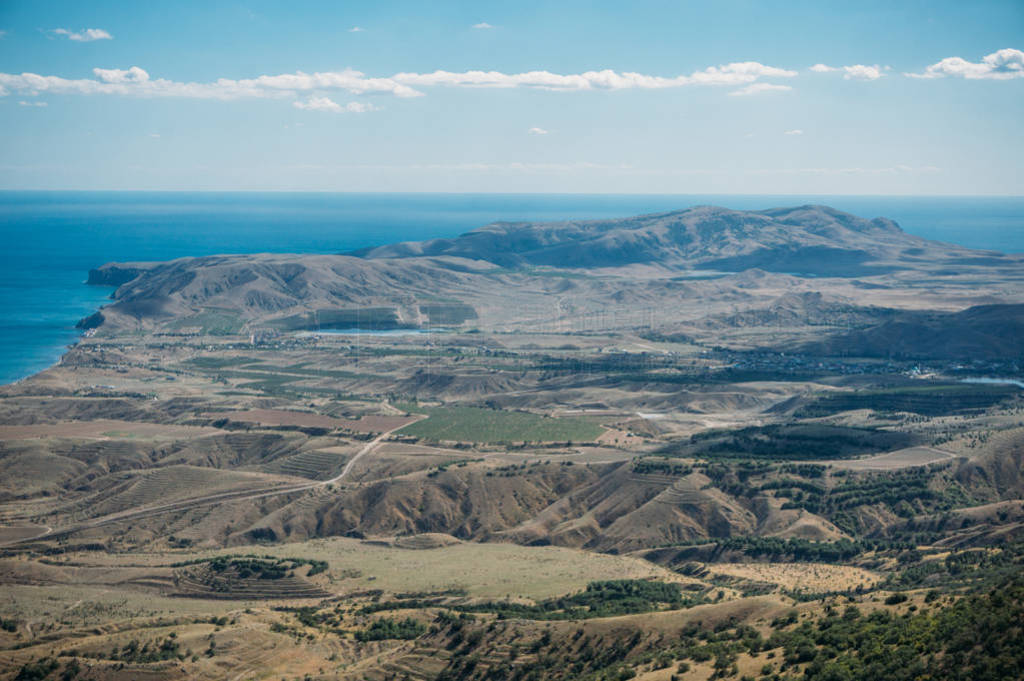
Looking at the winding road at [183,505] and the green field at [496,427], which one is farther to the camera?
the green field at [496,427]

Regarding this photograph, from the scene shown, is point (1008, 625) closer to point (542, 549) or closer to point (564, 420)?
point (542, 549)

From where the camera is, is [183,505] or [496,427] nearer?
[183,505]

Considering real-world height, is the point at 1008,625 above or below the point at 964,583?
above

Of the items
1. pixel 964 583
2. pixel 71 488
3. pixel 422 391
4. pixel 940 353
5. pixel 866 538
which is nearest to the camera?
pixel 964 583

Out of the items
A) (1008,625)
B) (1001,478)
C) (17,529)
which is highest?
(1008,625)

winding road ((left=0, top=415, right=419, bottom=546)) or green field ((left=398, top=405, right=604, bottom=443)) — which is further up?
green field ((left=398, top=405, right=604, bottom=443))

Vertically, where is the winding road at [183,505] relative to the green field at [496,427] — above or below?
below

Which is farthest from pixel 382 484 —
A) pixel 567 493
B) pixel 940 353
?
pixel 940 353

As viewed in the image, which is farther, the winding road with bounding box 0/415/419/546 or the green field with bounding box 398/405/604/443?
the green field with bounding box 398/405/604/443
